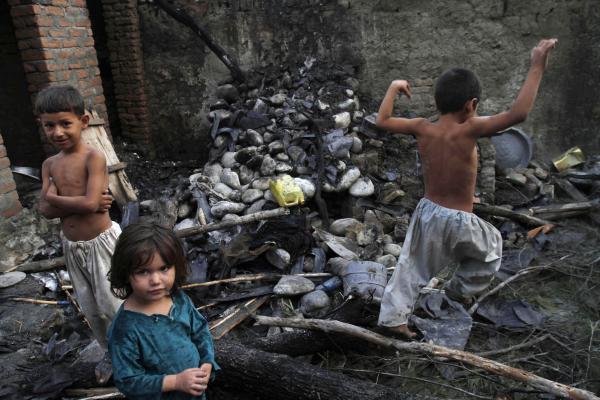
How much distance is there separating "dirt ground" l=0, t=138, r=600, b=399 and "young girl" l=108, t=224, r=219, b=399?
1128 millimetres

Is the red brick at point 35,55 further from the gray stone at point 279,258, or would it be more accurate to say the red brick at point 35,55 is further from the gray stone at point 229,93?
the gray stone at point 279,258

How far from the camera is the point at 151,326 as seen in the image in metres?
1.58

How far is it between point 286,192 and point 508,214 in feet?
8.52

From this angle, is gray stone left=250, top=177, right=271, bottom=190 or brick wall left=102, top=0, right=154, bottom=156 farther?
brick wall left=102, top=0, right=154, bottom=156

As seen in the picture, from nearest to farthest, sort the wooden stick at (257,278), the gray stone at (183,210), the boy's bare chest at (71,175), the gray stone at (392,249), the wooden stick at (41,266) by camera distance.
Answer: the boy's bare chest at (71,175), the wooden stick at (257,278), the wooden stick at (41,266), the gray stone at (392,249), the gray stone at (183,210)

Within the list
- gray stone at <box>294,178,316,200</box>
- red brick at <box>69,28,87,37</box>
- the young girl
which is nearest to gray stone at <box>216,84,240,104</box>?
red brick at <box>69,28,87,37</box>

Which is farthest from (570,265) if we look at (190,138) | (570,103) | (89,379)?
(190,138)

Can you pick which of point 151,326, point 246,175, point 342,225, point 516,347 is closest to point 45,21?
point 246,175

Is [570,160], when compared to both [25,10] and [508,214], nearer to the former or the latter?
[508,214]

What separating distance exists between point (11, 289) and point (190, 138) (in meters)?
3.79

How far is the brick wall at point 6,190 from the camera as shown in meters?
4.11

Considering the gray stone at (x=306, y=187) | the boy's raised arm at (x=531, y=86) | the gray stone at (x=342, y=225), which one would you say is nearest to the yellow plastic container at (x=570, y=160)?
the gray stone at (x=342, y=225)

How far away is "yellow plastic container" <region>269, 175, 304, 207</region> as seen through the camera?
4.39 meters

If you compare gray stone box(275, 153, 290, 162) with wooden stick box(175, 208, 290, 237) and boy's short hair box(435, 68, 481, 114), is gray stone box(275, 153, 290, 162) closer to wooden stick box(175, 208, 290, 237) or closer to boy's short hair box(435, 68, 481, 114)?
wooden stick box(175, 208, 290, 237)
